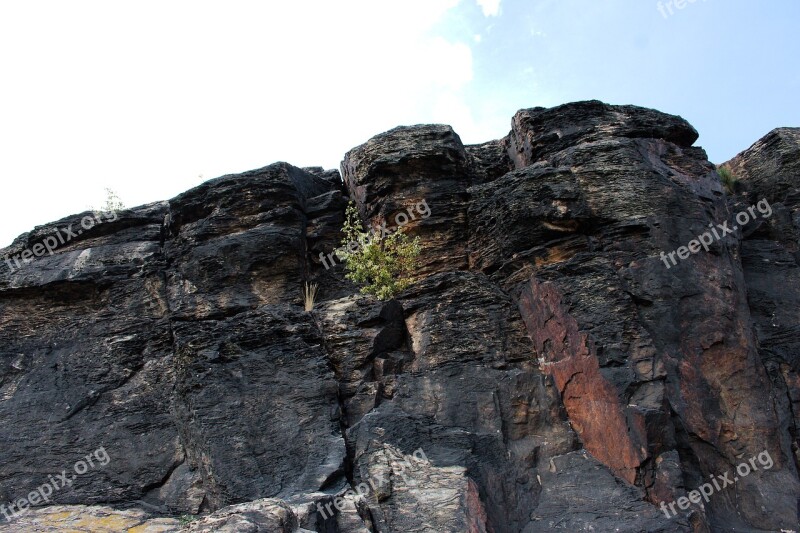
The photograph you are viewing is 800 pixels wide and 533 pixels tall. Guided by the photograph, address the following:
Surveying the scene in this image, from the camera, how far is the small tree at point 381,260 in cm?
1170

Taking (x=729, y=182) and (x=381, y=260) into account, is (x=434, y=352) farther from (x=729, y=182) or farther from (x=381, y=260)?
(x=729, y=182)

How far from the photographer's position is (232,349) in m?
10.4

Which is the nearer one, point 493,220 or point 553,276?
point 553,276

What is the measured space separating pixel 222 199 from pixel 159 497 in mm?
6003

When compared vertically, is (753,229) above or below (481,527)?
above

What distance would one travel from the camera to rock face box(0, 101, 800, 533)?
866cm

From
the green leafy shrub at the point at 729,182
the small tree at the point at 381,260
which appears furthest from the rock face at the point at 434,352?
the green leafy shrub at the point at 729,182

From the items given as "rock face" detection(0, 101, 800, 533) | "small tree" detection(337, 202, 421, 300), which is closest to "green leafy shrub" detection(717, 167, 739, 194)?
"rock face" detection(0, 101, 800, 533)

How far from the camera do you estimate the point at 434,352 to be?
10352mm

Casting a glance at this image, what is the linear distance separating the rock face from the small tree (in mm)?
401

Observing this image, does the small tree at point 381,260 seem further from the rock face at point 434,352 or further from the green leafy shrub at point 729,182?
the green leafy shrub at point 729,182

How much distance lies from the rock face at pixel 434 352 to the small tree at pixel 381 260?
1.32 feet

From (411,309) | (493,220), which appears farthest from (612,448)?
(493,220)

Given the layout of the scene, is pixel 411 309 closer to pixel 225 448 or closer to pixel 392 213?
pixel 392 213
